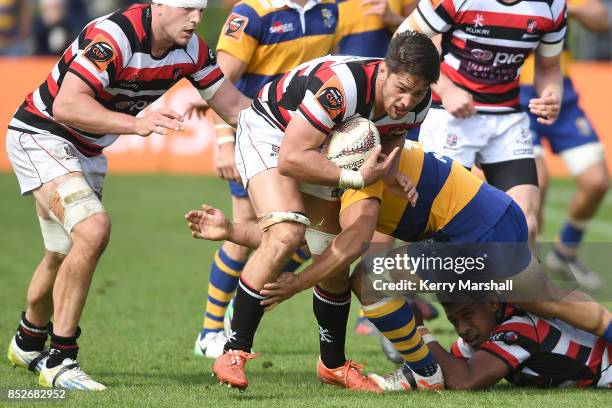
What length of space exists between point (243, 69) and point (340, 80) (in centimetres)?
206

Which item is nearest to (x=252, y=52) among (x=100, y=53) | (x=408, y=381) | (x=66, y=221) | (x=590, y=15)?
(x=100, y=53)

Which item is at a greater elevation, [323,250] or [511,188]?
[323,250]

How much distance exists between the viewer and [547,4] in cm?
725

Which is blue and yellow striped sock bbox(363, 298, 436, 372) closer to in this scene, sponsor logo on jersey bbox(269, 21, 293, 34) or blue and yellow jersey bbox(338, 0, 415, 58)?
sponsor logo on jersey bbox(269, 21, 293, 34)

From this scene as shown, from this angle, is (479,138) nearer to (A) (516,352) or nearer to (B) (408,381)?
(A) (516,352)

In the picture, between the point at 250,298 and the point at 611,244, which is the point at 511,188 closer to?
the point at 250,298

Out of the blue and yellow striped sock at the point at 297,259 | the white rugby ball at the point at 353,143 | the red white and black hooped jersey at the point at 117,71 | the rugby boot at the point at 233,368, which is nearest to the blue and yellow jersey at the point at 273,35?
the red white and black hooped jersey at the point at 117,71

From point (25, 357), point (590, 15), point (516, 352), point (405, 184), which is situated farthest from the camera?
point (590, 15)

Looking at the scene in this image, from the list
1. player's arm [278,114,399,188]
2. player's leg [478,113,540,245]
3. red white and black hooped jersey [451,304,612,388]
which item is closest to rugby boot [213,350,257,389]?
player's arm [278,114,399,188]

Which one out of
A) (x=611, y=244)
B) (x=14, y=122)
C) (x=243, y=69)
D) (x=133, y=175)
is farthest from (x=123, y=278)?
(x=133, y=175)

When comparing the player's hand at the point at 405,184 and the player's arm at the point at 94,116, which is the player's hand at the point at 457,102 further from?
the player's arm at the point at 94,116

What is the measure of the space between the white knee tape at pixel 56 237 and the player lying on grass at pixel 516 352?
195 centimetres

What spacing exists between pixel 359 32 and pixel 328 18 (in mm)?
643

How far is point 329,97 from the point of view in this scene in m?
5.66
